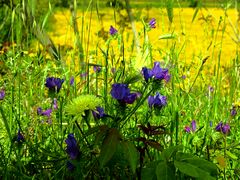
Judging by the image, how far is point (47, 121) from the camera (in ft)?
5.60

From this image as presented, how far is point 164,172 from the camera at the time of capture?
35.6 inches

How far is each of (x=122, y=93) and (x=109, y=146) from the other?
0.18m

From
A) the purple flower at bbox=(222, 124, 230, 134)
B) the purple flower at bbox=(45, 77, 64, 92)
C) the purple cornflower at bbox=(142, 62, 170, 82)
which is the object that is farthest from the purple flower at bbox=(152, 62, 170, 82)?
Result: the purple flower at bbox=(222, 124, 230, 134)

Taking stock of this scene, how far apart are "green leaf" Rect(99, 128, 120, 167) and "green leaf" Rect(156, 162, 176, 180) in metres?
0.10

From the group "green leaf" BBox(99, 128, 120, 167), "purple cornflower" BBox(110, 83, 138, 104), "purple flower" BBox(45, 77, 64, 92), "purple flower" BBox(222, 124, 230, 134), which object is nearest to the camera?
"green leaf" BBox(99, 128, 120, 167)

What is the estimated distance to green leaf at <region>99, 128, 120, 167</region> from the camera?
886 mm

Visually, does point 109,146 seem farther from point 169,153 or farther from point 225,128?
point 225,128

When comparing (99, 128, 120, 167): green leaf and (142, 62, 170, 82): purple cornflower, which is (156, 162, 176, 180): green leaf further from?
(142, 62, 170, 82): purple cornflower

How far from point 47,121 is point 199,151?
0.55m

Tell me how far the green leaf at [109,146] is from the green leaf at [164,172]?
0.10 metres

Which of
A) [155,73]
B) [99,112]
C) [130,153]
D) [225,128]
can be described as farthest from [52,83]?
[225,128]

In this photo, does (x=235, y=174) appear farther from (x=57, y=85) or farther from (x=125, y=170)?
(x=57, y=85)

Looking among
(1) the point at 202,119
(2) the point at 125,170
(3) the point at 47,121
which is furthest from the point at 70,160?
(1) the point at 202,119

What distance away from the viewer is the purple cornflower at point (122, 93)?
1.04m
